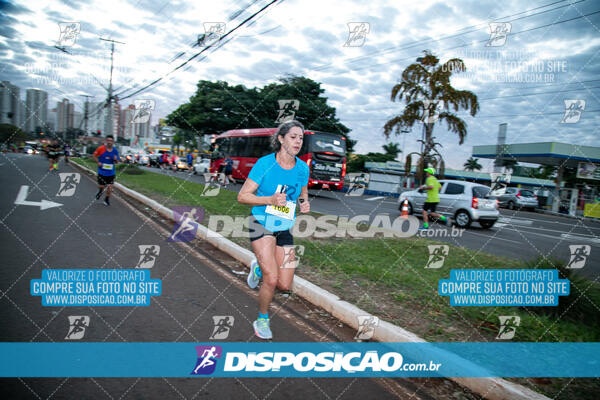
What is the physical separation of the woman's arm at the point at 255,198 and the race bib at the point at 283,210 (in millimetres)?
197

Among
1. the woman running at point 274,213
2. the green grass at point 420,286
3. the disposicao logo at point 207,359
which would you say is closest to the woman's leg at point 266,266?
the woman running at point 274,213

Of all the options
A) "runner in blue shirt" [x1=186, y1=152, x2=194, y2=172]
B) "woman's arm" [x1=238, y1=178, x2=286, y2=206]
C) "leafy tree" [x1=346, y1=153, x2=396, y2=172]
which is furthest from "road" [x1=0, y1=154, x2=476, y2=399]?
"leafy tree" [x1=346, y1=153, x2=396, y2=172]

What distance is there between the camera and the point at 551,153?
88.3 ft

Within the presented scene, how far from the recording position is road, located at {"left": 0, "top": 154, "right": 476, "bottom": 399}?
2.51m

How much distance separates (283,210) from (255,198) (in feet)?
1.03

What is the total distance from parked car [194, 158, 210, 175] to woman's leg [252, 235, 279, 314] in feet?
107

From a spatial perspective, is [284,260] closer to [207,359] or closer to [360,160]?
[207,359]

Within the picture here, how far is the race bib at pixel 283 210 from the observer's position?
11.0ft

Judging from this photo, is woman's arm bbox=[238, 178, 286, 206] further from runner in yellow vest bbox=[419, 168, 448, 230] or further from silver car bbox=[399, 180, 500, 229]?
silver car bbox=[399, 180, 500, 229]

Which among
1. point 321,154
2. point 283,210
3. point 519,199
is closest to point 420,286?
point 283,210

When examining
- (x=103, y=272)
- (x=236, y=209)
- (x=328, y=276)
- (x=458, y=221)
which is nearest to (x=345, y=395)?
(x=328, y=276)

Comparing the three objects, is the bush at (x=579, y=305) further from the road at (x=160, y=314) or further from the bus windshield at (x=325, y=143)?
the bus windshield at (x=325, y=143)

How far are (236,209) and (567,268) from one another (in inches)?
329

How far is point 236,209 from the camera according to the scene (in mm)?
11078
